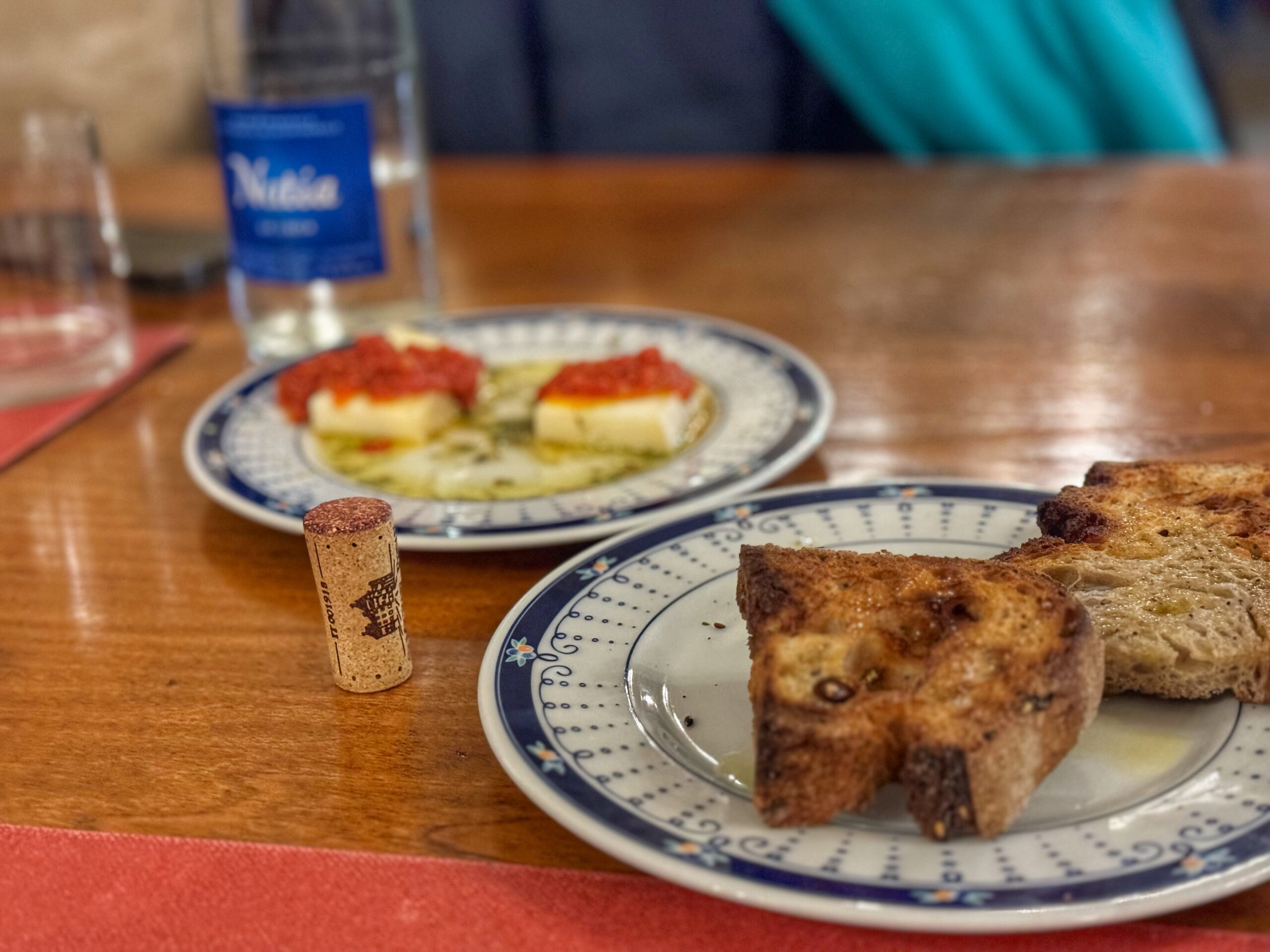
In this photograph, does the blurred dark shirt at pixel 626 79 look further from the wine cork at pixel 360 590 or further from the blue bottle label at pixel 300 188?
the wine cork at pixel 360 590

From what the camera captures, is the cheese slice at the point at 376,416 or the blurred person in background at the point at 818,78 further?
the blurred person in background at the point at 818,78

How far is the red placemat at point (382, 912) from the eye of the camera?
681 mm

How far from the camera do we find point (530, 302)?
194cm

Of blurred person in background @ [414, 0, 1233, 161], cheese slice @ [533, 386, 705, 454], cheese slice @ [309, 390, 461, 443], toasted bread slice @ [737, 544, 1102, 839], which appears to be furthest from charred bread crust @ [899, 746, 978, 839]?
blurred person in background @ [414, 0, 1233, 161]

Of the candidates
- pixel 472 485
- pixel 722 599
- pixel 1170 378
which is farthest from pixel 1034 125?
pixel 722 599

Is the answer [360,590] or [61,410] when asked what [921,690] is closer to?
[360,590]

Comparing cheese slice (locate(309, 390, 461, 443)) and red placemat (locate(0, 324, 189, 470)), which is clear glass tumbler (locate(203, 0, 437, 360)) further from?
cheese slice (locate(309, 390, 461, 443))

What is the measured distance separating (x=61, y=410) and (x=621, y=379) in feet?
2.37

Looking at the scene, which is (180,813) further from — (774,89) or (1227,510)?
(774,89)

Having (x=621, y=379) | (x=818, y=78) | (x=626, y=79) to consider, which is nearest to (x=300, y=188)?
(x=621, y=379)

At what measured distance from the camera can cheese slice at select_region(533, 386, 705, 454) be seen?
135cm

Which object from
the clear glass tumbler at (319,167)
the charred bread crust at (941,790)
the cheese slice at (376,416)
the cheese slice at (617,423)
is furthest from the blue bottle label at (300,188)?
the charred bread crust at (941,790)

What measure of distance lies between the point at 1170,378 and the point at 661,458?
0.66 meters

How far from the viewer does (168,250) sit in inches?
84.5
